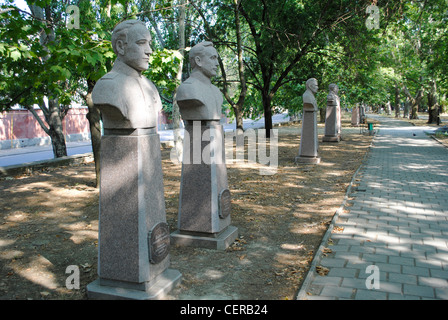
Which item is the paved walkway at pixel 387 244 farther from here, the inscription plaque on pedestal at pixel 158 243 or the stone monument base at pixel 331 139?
the stone monument base at pixel 331 139

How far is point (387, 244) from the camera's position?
5.00 meters

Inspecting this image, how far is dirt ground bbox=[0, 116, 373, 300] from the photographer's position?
3982 millimetres

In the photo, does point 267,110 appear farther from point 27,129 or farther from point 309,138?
point 27,129

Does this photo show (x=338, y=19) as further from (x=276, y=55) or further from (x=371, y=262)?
(x=371, y=262)

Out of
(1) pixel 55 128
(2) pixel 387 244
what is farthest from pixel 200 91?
(1) pixel 55 128

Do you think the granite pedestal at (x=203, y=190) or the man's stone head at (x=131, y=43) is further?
the granite pedestal at (x=203, y=190)

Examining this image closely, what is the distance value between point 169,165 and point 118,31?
858 centimetres

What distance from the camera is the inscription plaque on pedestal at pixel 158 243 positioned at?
363 centimetres

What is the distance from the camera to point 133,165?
140 inches

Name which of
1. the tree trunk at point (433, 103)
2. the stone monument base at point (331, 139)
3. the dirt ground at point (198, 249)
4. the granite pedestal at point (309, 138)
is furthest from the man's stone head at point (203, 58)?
the tree trunk at point (433, 103)

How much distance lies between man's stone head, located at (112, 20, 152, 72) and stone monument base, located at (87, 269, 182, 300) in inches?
81.7

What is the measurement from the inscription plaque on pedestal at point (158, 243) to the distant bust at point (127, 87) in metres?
1.01
